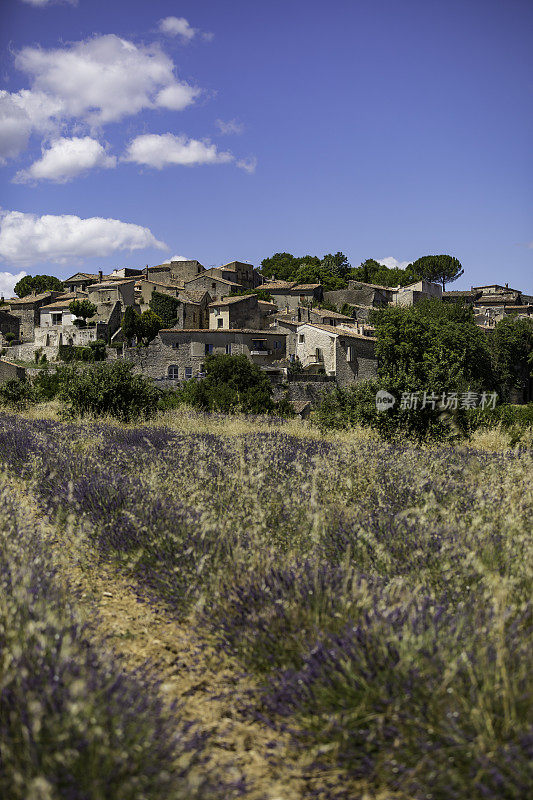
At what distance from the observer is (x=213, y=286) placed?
66.1m

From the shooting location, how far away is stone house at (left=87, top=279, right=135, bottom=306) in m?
61.1

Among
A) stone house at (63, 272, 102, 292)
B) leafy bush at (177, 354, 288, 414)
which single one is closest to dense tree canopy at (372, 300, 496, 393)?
leafy bush at (177, 354, 288, 414)

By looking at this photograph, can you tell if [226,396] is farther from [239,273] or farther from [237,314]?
[239,273]

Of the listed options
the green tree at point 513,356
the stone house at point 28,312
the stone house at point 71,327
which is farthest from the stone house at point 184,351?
the green tree at point 513,356

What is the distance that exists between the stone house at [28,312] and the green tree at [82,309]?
7547 millimetres

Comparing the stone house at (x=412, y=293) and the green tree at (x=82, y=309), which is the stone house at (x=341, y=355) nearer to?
the green tree at (x=82, y=309)

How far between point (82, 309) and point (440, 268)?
A: 5585cm

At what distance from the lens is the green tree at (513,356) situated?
54.8m

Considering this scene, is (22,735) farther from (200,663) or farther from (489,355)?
(489,355)

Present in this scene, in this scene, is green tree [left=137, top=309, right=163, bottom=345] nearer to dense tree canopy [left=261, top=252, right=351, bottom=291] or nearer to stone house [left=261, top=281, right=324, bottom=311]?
stone house [left=261, top=281, right=324, bottom=311]

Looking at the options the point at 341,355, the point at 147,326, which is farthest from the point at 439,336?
the point at 147,326

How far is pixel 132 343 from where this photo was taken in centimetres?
5328

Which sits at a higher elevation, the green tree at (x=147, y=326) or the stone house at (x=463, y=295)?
the stone house at (x=463, y=295)

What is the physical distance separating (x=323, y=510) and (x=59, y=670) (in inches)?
101
